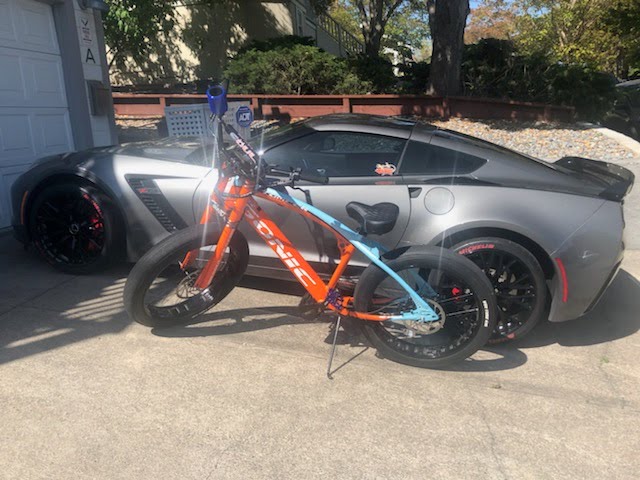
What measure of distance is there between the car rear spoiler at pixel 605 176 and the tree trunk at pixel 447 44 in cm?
844

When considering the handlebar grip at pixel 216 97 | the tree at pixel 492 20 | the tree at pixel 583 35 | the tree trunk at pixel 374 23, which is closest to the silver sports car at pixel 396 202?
the handlebar grip at pixel 216 97

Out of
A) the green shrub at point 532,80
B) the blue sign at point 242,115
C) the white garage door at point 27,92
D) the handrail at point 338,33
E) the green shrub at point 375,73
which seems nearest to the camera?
the white garage door at point 27,92

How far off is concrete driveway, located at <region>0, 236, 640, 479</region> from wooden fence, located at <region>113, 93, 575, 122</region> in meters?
8.89

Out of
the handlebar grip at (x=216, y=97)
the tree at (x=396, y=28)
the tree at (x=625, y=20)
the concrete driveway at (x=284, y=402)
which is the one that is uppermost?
the tree at (x=396, y=28)

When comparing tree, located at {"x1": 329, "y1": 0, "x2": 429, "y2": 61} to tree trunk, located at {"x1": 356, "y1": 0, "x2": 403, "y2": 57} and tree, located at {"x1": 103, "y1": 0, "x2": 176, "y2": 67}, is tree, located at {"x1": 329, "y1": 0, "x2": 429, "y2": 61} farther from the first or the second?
tree, located at {"x1": 103, "y1": 0, "x2": 176, "y2": 67}

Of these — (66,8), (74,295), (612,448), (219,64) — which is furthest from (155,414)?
(219,64)

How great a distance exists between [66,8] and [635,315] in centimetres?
Answer: 709

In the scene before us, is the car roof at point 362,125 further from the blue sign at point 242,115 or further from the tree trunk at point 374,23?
the tree trunk at point 374,23

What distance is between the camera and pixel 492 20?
1937 inches

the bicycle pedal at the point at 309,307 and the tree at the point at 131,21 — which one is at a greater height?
the tree at the point at 131,21

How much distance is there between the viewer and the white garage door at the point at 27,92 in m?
5.82

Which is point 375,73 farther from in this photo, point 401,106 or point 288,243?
point 288,243

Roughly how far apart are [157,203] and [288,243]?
1.27m

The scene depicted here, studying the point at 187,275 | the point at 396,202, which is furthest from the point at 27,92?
the point at 396,202
